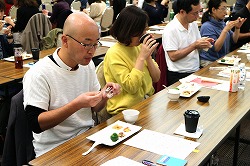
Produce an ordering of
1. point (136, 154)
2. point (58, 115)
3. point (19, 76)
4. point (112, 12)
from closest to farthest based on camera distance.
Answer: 1. point (136, 154)
2. point (58, 115)
3. point (19, 76)
4. point (112, 12)

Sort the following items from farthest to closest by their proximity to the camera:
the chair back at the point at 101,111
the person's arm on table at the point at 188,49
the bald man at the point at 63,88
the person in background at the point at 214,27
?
the person in background at the point at 214,27 → the person's arm on table at the point at 188,49 → the chair back at the point at 101,111 → the bald man at the point at 63,88

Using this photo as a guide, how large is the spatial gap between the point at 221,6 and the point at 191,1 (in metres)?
0.62

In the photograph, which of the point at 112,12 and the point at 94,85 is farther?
the point at 112,12

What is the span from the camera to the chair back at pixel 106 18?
6.47 meters

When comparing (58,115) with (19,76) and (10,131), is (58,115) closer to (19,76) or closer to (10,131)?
(10,131)

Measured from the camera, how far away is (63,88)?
175 centimetres

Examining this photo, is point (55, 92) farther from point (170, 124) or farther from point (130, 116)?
point (170, 124)

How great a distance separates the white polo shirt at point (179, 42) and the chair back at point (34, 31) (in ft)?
6.41

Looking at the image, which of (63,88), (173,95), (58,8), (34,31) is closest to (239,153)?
(173,95)

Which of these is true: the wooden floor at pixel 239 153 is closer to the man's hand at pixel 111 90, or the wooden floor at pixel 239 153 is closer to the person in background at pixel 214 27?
the person in background at pixel 214 27

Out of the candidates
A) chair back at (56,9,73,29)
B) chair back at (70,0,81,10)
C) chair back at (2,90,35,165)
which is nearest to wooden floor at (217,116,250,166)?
chair back at (2,90,35,165)

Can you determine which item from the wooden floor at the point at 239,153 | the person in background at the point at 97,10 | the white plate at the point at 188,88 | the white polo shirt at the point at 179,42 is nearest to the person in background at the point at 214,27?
the white polo shirt at the point at 179,42

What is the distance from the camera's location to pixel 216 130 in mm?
1673

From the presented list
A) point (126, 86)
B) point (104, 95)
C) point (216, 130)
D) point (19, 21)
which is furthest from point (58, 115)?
point (19, 21)
